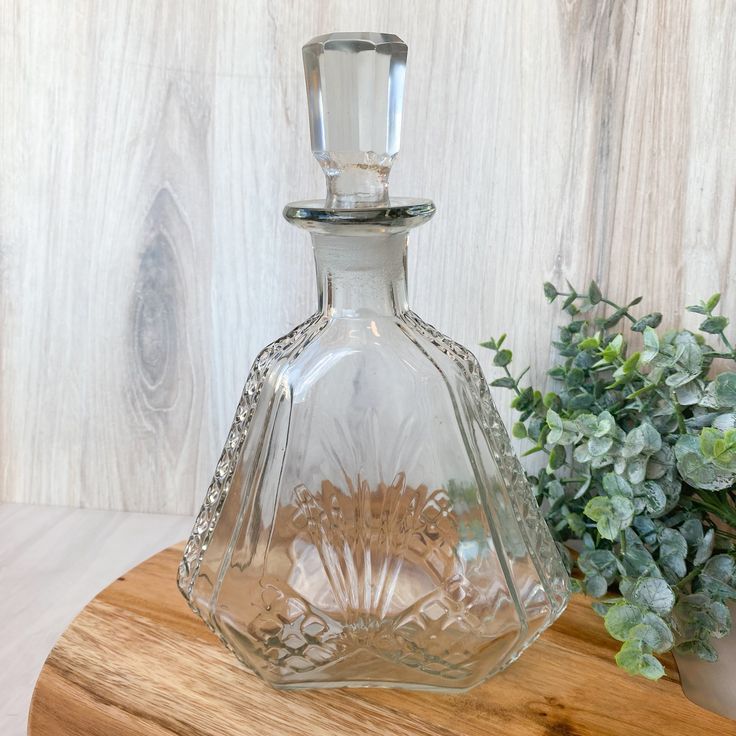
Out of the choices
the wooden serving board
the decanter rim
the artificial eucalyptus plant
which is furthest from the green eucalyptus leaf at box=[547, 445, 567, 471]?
the decanter rim

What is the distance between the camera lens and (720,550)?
518 millimetres

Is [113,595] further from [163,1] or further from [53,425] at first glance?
Answer: [163,1]

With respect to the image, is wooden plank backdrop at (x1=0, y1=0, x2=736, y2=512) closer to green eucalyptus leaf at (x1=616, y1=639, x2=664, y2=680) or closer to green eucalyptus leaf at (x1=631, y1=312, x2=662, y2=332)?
green eucalyptus leaf at (x1=631, y1=312, x2=662, y2=332)

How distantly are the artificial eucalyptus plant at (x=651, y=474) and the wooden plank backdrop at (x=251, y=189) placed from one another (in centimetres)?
6

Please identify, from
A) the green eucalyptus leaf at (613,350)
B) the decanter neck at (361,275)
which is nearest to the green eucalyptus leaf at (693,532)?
the green eucalyptus leaf at (613,350)

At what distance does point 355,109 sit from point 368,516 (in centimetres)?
19

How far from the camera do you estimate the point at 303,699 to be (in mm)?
447

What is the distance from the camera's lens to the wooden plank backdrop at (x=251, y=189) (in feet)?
1.84

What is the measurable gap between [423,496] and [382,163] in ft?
0.52

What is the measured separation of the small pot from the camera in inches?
20.3

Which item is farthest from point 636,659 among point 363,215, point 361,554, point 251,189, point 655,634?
point 251,189

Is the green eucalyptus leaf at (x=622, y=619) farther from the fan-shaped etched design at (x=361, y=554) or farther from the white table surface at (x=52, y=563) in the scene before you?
the white table surface at (x=52, y=563)

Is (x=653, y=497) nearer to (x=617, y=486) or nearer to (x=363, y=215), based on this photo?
(x=617, y=486)

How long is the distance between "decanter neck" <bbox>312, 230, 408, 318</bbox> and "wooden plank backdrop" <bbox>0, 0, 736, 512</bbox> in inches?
7.2
